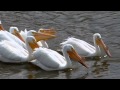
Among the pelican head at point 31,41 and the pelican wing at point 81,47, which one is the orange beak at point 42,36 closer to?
the pelican wing at point 81,47

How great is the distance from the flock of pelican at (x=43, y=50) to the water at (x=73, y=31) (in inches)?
6.6

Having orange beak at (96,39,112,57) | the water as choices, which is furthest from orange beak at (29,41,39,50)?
orange beak at (96,39,112,57)

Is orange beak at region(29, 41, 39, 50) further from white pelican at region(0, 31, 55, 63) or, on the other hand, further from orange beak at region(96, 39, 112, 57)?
orange beak at region(96, 39, 112, 57)

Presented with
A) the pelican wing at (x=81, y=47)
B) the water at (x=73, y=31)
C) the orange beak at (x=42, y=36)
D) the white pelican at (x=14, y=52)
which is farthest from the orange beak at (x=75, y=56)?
the orange beak at (x=42, y=36)

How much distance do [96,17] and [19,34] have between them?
144 inches

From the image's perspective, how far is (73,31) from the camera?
15.3m

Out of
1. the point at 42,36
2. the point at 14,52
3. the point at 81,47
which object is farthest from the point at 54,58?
the point at 42,36

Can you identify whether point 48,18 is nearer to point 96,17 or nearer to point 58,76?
point 96,17

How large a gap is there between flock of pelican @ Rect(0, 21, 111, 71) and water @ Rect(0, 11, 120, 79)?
0.17m

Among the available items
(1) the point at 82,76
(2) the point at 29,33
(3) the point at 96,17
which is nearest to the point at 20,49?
(2) the point at 29,33

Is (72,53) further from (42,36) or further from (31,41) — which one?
(42,36)

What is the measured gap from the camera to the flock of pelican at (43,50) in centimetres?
1206

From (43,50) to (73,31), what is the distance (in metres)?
3.27

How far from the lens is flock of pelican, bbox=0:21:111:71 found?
12.1m
